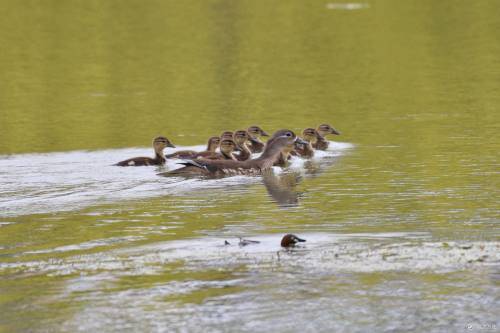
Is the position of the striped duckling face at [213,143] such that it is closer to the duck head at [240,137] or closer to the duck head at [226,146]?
the duck head at [240,137]

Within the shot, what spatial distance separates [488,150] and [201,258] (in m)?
7.56

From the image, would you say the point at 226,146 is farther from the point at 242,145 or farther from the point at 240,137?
the point at 240,137

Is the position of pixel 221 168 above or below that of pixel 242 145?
below

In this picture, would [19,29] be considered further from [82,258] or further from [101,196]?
[82,258]

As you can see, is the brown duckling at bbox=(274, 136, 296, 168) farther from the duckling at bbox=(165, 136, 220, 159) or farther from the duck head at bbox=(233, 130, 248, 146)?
the duck head at bbox=(233, 130, 248, 146)

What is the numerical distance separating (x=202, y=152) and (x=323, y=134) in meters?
2.37

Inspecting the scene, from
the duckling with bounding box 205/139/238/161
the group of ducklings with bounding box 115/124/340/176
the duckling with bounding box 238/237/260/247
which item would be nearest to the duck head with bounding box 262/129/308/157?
the group of ducklings with bounding box 115/124/340/176

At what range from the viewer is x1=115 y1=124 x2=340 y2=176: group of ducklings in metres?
14.9

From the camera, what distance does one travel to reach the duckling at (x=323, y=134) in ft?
Answer: 57.3

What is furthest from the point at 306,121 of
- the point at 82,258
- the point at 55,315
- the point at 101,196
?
the point at 55,315

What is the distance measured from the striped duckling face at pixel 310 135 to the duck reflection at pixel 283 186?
201 cm

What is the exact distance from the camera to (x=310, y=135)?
58.0ft

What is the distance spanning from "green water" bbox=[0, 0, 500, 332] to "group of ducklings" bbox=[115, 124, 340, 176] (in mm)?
455

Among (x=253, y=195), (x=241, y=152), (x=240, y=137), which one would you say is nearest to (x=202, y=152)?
(x=241, y=152)
